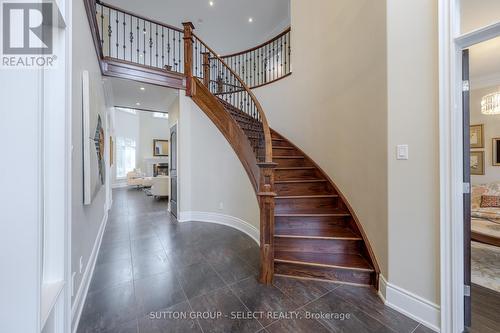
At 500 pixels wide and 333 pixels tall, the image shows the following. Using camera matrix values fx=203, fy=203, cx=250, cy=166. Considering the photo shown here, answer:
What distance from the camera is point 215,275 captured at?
2.30 metres

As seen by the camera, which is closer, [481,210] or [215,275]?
[215,275]

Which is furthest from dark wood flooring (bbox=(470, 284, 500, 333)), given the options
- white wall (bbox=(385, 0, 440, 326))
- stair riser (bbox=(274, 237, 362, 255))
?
stair riser (bbox=(274, 237, 362, 255))

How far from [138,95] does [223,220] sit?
3404mm

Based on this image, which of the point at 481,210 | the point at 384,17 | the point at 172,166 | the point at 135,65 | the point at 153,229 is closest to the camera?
the point at 384,17

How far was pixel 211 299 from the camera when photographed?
1898 millimetres

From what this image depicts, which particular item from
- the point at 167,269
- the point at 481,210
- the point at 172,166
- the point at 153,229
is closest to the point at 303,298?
the point at 167,269

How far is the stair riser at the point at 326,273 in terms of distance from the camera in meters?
2.09

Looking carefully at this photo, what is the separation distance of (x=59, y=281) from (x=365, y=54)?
3.25 metres

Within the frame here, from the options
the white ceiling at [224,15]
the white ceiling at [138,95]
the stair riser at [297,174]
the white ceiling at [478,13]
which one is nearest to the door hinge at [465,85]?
the white ceiling at [478,13]

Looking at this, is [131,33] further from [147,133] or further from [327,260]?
[147,133]

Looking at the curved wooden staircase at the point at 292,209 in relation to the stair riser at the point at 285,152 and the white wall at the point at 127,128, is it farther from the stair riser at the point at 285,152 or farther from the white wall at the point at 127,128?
the white wall at the point at 127,128

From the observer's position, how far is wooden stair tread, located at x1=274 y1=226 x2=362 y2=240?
7.92 ft

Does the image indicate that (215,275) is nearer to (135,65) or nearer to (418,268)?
(418,268)

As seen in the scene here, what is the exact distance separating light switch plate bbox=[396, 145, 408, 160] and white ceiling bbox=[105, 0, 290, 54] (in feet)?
17.4
